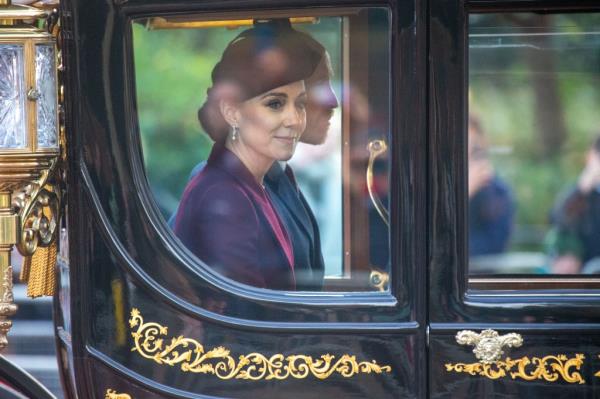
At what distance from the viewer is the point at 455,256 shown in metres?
2.02

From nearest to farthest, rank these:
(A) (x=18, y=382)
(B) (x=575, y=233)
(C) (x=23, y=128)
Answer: (C) (x=23, y=128), (B) (x=575, y=233), (A) (x=18, y=382)

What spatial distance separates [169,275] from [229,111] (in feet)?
1.14

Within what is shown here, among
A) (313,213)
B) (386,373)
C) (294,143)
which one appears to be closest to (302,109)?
(294,143)

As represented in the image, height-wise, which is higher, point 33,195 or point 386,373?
point 33,195

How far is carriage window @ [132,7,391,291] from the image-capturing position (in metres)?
Answer: 2.02

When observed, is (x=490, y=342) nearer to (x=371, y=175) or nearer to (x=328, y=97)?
(x=371, y=175)

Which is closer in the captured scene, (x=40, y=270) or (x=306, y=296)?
(x=306, y=296)

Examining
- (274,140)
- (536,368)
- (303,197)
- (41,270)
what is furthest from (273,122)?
(536,368)

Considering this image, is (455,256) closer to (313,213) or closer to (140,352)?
(313,213)

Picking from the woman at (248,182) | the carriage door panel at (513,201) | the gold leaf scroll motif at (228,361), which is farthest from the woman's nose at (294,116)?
the gold leaf scroll motif at (228,361)

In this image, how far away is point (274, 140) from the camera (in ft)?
6.73

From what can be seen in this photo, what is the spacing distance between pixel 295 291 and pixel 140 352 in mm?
332

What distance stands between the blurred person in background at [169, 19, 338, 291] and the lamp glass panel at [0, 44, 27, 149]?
342 mm

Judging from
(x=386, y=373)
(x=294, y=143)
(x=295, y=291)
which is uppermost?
(x=294, y=143)
